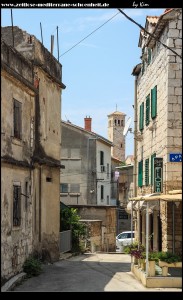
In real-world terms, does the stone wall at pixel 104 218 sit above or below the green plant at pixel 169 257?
below

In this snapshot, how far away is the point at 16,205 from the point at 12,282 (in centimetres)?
278

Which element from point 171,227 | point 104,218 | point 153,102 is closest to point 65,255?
point 171,227

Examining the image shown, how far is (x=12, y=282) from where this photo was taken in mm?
14672

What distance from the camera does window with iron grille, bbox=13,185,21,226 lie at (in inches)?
650

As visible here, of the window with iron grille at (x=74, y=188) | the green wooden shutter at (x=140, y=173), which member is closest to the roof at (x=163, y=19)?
the green wooden shutter at (x=140, y=173)

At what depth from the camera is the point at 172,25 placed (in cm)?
1775

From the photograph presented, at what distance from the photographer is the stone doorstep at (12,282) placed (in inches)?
546

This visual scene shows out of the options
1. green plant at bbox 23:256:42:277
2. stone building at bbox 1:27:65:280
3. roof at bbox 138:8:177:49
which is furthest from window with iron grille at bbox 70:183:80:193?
green plant at bbox 23:256:42:277

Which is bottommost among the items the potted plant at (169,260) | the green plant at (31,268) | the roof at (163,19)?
the green plant at (31,268)

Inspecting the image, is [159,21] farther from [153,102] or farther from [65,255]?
[65,255]

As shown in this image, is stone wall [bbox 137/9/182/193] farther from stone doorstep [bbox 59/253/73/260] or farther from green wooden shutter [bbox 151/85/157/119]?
stone doorstep [bbox 59/253/73/260]

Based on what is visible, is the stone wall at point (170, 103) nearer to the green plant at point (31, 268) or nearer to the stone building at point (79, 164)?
the green plant at point (31, 268)

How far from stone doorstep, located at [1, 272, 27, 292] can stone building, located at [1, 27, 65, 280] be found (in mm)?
195

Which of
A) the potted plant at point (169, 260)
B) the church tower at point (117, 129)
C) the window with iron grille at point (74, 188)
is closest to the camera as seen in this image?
the potted plant at point (169, 260)
